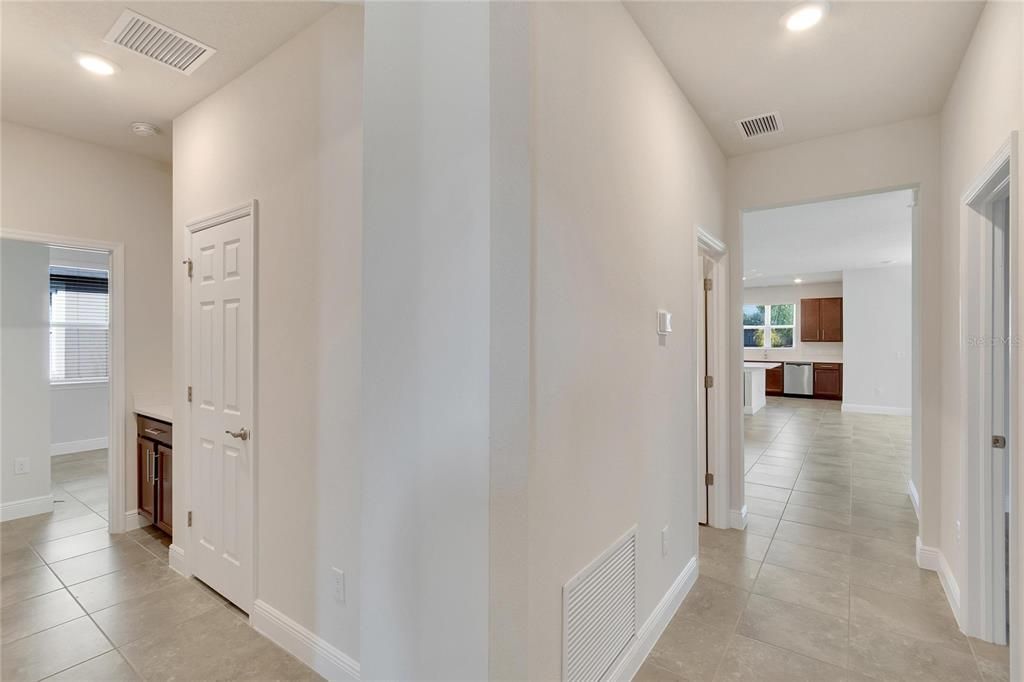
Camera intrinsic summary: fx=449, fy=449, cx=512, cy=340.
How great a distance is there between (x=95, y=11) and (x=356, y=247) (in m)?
1.61

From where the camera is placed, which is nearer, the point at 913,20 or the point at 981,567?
the point at 913,20

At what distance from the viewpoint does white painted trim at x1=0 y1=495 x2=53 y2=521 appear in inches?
141

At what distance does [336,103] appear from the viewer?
1.92 metres

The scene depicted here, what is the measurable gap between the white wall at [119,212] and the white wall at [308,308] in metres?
1.81

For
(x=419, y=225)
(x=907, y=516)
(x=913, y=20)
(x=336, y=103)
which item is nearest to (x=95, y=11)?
(x=336, y=103)

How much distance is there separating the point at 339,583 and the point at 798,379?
11.2 m

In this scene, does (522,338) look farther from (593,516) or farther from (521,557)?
(593,516)

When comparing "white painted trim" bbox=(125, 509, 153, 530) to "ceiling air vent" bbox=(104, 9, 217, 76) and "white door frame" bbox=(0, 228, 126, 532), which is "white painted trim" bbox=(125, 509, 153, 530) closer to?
"white door frame" bbox=(0, 228, 126, 532)

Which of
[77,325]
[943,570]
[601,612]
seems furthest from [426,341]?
[77,325]

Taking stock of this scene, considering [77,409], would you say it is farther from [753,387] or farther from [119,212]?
[753,387]

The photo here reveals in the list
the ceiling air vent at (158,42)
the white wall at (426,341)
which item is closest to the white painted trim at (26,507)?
the ceiling air vent at (158,42)

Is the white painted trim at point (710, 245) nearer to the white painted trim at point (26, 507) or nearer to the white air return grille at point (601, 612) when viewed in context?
the white air return grille at point (601, 612)

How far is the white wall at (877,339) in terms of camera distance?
827 centimetres

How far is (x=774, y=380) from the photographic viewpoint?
10.7 m
